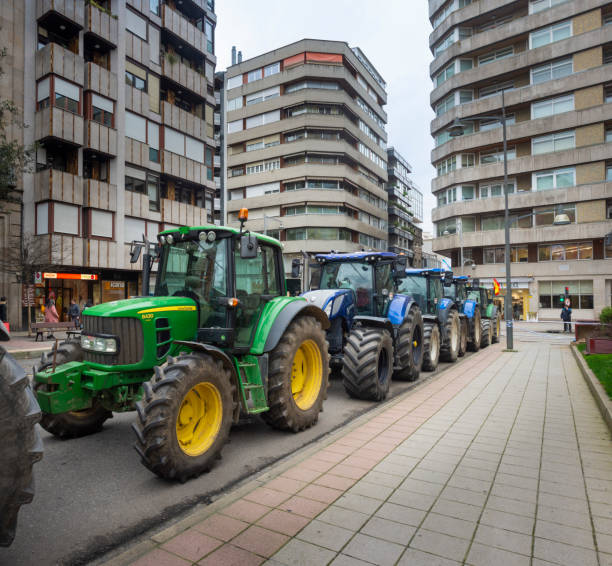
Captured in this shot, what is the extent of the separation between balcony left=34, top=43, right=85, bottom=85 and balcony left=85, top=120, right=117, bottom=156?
2.28 metres

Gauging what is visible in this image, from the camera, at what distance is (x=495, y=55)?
127 ft

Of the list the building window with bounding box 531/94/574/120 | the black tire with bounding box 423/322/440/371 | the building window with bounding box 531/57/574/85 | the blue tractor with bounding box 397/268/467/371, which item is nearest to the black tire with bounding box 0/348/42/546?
the black tire with bounding box 423/322/440/371

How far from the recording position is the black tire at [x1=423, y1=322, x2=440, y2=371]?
396 inches

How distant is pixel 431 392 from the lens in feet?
25.5

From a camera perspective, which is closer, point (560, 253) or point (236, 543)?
point (236, 543)

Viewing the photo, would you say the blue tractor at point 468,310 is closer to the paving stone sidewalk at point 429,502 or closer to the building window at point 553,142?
the paving stone sidewalk at point 429,502

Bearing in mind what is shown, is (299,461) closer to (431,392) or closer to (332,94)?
(431,392)

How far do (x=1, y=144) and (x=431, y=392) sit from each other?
60.7 feet

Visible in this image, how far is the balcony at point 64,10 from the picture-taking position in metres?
21.1

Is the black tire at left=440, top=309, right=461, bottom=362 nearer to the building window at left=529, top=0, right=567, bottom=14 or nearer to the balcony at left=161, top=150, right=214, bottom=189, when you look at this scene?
the balcony at left=161, top=150, right=214, bottom=189

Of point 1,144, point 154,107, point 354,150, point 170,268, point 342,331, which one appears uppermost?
point 354,150

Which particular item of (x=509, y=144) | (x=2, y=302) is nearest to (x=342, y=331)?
(x=2, y=302)

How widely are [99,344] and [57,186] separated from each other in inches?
804

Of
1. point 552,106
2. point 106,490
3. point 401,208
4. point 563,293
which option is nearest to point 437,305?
point 106,490
